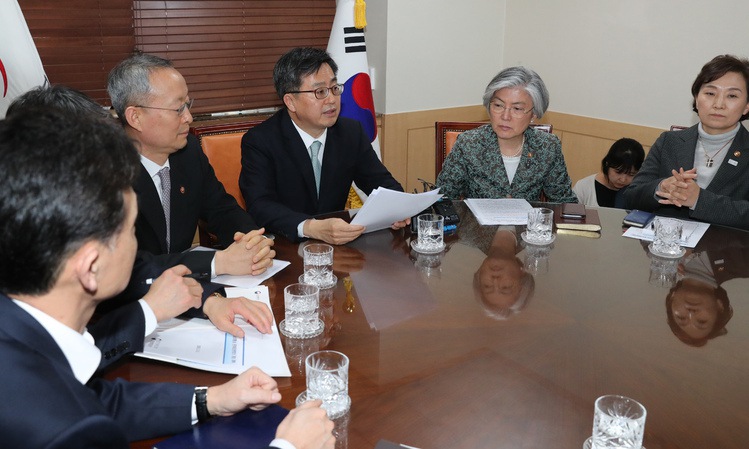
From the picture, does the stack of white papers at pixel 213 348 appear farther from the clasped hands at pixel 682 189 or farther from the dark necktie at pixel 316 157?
the clasped hands at pixel 682 189

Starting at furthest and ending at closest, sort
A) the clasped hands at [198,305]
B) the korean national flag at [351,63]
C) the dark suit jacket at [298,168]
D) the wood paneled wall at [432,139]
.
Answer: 1. the wood paneled wall at [432,139]
2. the korean national flag at [351,63]
3. the dark suit jacket at [298,168]
4. the clasped hands at [198,305]

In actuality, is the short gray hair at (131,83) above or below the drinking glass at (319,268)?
above

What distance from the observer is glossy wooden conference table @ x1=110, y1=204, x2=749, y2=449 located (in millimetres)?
1229

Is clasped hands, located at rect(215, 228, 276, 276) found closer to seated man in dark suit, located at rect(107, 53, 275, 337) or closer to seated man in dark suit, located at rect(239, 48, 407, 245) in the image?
seated man in dark suit, located at rect(107, 53, 275, 337)

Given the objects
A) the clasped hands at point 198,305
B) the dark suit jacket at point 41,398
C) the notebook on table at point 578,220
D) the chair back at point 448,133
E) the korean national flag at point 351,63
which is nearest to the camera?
the dark suit jacket at point 41,398

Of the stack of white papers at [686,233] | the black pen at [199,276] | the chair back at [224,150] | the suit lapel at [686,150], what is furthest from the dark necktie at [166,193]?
the suit lapel at [686,150]

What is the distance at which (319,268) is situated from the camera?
6.19ft

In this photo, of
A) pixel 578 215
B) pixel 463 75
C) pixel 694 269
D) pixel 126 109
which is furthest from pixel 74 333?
pixel 463 75

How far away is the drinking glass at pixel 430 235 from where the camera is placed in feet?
7.03

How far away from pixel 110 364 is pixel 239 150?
1684 mm

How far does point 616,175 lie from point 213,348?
9.23 feet

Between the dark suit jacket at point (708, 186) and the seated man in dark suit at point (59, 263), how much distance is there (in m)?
2.04

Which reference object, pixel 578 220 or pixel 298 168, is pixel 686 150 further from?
pixel 298 168

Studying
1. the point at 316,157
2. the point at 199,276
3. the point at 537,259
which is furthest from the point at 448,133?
the point at 199,276
